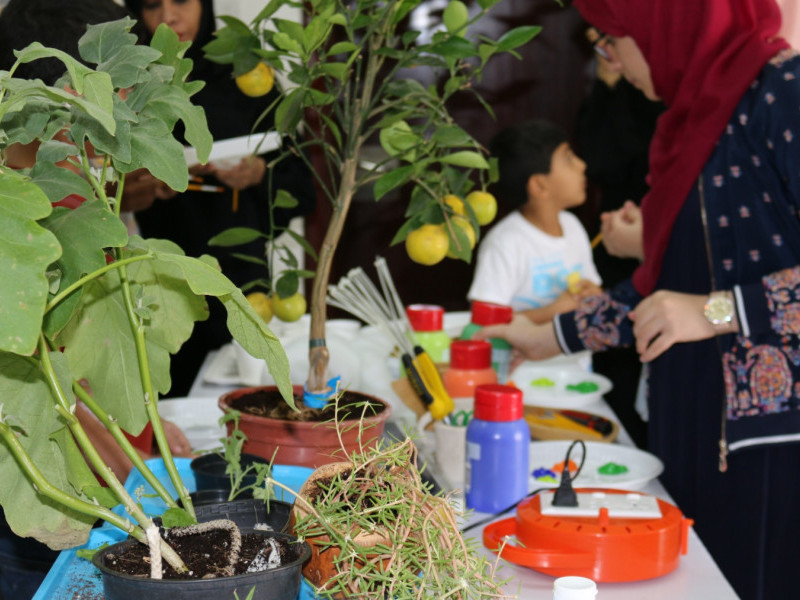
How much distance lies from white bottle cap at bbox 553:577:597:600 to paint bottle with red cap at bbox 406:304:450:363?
42.5 inches

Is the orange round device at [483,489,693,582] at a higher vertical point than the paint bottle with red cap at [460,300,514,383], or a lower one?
lower

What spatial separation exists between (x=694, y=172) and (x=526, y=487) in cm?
64

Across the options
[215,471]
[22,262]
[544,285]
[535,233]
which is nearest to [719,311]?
[215,471]

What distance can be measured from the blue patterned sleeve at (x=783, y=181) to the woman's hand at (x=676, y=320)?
0.14ft

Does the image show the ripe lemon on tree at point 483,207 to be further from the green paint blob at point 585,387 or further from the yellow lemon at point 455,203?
the green paint blob at point 585,387

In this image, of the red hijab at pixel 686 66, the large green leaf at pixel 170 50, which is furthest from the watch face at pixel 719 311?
the large green leaf at pixel 170 50

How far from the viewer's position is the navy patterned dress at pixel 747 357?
1.34 metres

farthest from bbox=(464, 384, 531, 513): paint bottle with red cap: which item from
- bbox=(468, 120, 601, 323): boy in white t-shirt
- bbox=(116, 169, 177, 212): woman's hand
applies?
bbox=(468, 120, 601, 323): boy in white t-shirt

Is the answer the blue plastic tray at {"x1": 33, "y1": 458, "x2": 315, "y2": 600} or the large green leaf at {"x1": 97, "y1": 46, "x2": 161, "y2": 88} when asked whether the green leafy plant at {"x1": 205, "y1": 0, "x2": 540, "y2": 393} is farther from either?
the large green leaf at {"x1": 97, "y1": 46, "x2": 161, "y2": 88}

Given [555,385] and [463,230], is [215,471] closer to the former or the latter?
[463,230]

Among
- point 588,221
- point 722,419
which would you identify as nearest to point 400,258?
point 588,221

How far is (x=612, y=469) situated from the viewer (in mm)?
1327

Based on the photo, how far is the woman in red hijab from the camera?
4.47 ft

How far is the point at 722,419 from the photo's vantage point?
144cm
